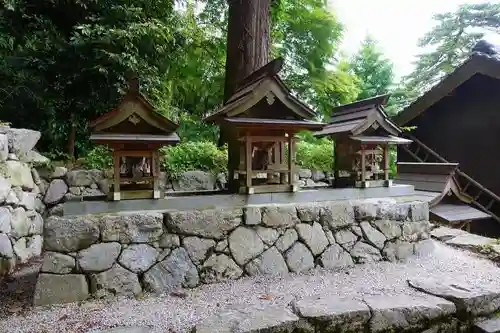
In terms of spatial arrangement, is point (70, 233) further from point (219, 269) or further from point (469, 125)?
point (469, 125)

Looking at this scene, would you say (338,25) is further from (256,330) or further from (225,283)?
(256,330)

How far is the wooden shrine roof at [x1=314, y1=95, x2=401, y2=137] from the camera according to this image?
4625mm

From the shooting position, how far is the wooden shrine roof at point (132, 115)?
11.8 ft

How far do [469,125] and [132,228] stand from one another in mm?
8063

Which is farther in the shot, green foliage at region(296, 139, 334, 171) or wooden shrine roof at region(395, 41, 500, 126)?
green foliage at region(296, 139, 334, 171)

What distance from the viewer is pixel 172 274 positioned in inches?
149

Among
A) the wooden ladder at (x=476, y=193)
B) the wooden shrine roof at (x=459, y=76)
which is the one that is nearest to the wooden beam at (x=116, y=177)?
the wooden ladder at (x=476, y=193)

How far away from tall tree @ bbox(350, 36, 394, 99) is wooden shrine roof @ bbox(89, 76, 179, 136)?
9.95 metres

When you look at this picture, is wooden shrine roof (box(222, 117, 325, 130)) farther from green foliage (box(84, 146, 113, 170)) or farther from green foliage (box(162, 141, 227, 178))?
green foliage (box(84, 146, 113, 170))

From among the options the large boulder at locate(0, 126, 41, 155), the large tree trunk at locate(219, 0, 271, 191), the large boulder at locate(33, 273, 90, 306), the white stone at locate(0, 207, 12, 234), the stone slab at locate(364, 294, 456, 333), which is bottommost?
the stone slab at locate(364, 294, 456, 333)

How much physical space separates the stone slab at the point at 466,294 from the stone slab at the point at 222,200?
129cm

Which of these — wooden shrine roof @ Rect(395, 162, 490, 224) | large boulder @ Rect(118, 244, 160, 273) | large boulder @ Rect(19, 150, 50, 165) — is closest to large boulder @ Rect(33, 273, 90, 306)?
large boulder @ Rect(118, 244, 160, 273)

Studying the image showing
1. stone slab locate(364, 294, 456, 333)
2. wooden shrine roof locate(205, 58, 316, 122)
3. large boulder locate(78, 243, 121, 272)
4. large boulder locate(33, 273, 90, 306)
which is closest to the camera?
stone slab locate(364, 294, 456, 333)

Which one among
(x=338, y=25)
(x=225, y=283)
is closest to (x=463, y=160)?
(x=338, y=25)
